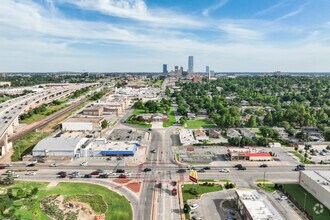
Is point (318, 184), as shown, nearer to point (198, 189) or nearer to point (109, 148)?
point (198, 189)

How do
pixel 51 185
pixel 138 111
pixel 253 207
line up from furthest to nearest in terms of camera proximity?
1. pixel 138 111
2. pixel 51 185
3. pixel 253 207

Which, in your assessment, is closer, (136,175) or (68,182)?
(68,182)

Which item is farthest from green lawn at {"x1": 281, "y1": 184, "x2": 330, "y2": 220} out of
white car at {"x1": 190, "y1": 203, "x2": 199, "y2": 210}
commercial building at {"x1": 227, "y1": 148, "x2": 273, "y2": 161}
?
white car at {"x1": 190, "y1": 203, "x2": 199, "y2": 210}

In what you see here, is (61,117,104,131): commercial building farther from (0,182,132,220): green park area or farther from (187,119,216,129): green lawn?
(0,182,132,220): green park area

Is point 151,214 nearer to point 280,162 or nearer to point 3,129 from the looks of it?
point 280,162

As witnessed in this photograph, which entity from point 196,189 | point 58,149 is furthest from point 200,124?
point 196,189

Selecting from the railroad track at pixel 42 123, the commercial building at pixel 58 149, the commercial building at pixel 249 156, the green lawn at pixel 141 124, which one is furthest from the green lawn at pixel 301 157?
the railroad track at pixel 42 123

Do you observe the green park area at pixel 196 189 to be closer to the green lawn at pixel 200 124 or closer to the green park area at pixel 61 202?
the green park area at pixel 61 202

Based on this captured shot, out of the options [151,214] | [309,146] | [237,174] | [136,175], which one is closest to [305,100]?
[309,146]
